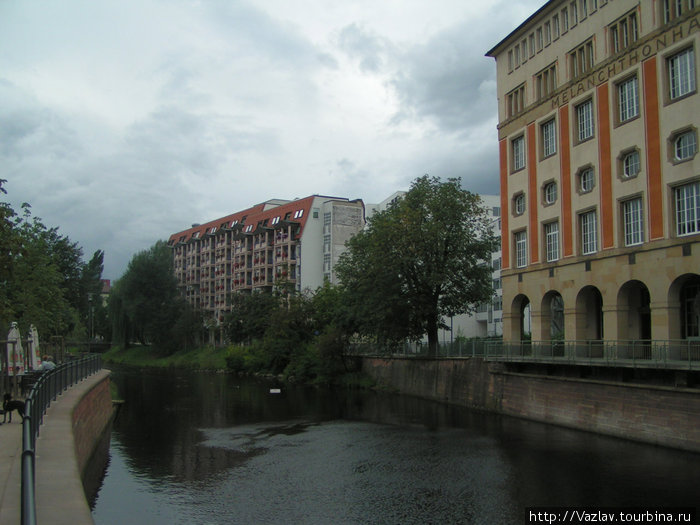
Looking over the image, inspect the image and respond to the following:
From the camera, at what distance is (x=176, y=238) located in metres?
139

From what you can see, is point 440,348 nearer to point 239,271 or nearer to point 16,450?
point 16,450

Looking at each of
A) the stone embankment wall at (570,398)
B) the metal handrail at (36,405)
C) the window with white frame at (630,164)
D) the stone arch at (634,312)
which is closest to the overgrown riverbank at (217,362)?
the stone embankment wall at (570,398)

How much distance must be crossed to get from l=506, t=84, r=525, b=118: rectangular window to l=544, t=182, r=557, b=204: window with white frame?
5.83 metres

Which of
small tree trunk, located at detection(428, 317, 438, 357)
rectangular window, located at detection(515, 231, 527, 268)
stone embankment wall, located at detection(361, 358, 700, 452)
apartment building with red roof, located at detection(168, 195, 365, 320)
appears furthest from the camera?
apartment building with red roof, located at detection(168, 195, 365, 320)

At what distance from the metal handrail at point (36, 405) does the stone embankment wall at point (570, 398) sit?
2167cm

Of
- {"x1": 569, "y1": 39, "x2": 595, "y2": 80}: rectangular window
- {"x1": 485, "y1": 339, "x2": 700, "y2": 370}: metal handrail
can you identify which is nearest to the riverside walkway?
{"x1": 485, "y1": 339, "x2": 700, "y2": 370}: metal handrail

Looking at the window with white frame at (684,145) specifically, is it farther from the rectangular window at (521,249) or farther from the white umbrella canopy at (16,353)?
the white umbrella canopy at (16,353)

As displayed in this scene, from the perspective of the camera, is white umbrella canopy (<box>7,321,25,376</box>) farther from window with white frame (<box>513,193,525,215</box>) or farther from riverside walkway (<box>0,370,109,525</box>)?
window with white frame (<box>513,193,525,215</box>)

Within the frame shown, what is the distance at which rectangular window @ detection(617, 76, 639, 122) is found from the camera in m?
32.2

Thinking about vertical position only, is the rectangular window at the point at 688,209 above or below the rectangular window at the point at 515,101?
below

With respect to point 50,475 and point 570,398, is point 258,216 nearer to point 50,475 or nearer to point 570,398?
point 570,398

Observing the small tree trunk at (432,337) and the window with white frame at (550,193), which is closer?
the window with white frame at (550,193)

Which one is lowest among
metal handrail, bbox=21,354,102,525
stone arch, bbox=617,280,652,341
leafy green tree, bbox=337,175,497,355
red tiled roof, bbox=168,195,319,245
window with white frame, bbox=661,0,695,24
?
metal handrail, bbox=21,354,102,525

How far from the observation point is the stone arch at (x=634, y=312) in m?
32.6
